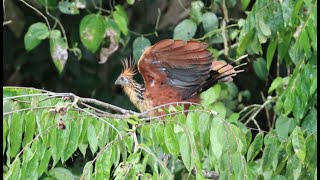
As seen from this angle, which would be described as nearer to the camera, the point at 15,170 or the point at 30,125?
the point at 15,170

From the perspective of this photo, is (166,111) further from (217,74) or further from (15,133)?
(217,74)

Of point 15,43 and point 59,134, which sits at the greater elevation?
point 59,134

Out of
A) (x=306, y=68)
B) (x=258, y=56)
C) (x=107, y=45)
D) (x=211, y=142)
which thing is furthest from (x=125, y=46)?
(x=211, y=142)

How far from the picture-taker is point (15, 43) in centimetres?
440

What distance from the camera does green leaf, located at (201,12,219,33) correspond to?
3699 mm

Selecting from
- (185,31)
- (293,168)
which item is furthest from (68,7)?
(293,168)

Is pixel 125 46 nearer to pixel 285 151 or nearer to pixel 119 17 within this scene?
pixel 119 17

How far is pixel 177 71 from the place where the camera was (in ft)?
9.08

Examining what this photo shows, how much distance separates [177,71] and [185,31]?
2.99 ft

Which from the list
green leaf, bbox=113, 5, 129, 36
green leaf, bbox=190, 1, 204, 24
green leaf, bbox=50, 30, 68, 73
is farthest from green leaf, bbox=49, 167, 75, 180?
green leaf, bbox=190, 1, 204, 24

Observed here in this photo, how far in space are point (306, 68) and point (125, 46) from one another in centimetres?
181

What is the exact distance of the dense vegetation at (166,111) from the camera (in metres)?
1.95

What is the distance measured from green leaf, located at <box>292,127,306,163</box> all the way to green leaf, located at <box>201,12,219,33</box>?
160 centimetres

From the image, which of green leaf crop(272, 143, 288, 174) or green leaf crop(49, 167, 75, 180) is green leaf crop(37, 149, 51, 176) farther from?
green leaf crop(272, 143, 288, 174)
